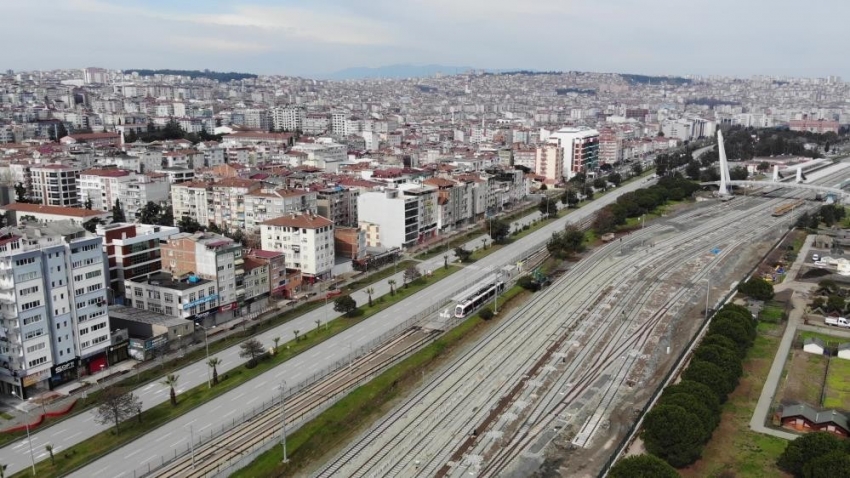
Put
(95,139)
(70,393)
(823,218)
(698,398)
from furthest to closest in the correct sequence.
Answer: (95,139), (823,218), (70,393), (698,398)

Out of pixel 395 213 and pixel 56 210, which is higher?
pixel 56 210

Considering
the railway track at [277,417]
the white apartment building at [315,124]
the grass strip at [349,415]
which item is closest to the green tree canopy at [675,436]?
the grass strip at [349,415]

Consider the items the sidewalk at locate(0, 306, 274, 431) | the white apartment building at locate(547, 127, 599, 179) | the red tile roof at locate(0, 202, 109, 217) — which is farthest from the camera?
the white apartment building at locate(547, 127, 599, 179)

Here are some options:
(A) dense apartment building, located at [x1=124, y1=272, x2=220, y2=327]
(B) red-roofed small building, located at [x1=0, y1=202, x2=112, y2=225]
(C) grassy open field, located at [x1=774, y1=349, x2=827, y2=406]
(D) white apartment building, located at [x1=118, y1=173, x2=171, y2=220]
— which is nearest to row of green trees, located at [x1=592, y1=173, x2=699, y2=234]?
(C) grassy open field, located at [x1=774, y1=349, x2=827, y2=406]

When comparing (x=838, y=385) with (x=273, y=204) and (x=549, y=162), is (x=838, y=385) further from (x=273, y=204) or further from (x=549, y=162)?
(x=549, y=162)

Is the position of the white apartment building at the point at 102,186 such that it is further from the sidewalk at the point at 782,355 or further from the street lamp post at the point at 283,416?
the sidewalk at the point at 782,355

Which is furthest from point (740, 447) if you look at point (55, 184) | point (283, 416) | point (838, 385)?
point (55, 184)

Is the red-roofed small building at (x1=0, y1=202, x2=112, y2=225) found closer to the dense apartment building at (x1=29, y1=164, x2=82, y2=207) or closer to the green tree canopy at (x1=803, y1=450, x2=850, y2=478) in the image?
the dense apartment building at (x1=29, y1=164, x2=82, y2=207)
